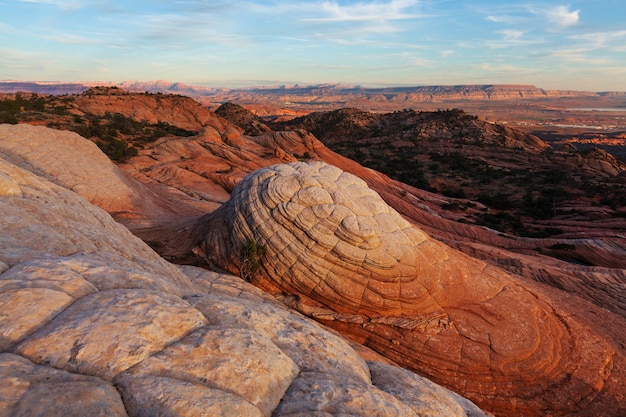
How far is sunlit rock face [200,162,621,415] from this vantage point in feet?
31.8

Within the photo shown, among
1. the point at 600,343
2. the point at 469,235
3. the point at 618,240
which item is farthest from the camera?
the point at 469,235

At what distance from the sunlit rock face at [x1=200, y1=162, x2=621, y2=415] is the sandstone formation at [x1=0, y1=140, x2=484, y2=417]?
4362 millimetres

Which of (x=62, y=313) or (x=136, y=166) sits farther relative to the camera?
(x=136, y=166)

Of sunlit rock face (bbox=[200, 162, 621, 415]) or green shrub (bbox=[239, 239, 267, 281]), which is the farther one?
green shrub (bbox=[239, 239, 267, 281])

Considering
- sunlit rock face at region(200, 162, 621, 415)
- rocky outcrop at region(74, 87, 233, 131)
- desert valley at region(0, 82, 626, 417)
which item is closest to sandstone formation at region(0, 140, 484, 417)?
desert valley at region(0, 82, 626, 417)

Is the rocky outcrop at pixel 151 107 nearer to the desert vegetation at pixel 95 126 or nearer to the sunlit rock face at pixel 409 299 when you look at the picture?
the desert vegetation at pixel 95 126

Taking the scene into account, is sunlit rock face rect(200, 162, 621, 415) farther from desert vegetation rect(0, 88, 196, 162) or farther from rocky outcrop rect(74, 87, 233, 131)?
rocky outcrop rect(74, 87, 233, 131)

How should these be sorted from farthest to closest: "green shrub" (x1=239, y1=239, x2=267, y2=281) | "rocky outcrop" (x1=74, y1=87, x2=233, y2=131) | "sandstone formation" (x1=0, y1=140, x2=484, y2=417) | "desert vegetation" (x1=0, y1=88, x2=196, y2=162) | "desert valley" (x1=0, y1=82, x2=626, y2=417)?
"rocky outcrop" (x1=74, y1=87, x2=233, y2=131) < "desert vegetation" (x1=0, y1=88, x2=196, y2=162) < "green shrub" (x1=239, y1=239, x2=267, y2=281) < "desert valley" (x1=0, y1=82, x2=626, y2=417) < "sandstone formation" (x1=0, y1=140, x2=484, y2=417)

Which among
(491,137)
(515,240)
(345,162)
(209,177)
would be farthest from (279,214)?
(491,137)

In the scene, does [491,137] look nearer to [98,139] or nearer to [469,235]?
[469,235]

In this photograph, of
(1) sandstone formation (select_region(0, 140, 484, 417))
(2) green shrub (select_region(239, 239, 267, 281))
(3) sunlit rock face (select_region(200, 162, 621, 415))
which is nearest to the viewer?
(1) sandstone formation (select_region(0, 140, 484, 417))

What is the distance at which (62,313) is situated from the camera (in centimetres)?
379

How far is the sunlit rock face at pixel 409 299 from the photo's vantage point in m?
9.69

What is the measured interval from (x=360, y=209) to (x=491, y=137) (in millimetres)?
68569
